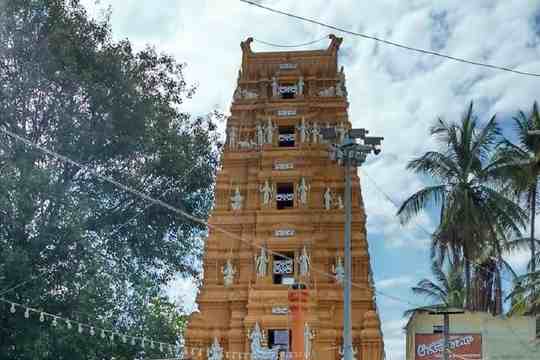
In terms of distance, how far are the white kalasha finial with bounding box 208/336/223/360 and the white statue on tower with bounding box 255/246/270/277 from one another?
119 inches

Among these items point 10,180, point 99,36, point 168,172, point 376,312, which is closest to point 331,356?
point 376,312

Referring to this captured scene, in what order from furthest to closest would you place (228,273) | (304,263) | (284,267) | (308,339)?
(284,267), (228,273), (304,263), (308,339)

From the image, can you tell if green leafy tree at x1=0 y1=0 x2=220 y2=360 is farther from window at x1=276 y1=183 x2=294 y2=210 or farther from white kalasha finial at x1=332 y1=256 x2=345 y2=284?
white kalasha finial at x1=332 y1=256 x2=345 y2=284

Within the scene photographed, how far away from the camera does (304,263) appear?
94.0 feet

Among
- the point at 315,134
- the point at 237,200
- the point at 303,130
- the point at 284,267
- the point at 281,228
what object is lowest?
the point at 284,267

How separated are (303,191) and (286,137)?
3134mm

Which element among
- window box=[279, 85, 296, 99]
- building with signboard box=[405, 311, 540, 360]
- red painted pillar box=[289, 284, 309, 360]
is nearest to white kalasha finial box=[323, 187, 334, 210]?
window box=[279, 85, 296, 99]

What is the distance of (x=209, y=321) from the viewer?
28812 mm

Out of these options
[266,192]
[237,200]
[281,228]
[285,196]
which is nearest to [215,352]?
[281,228]

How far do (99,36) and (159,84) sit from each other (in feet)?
9.85

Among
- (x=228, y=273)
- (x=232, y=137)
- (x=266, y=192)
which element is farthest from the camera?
(x=232, y=137)

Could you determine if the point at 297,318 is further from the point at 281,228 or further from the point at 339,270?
the point at 281,228

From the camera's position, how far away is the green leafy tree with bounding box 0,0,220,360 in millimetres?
23922

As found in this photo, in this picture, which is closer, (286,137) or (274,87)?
(286,137)
